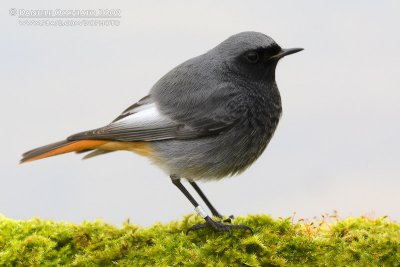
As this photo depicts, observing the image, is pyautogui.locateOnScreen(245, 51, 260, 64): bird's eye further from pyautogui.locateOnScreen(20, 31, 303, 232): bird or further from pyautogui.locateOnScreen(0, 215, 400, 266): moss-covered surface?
pyautogui.locateOnScreen(0, 215, 400, 266): moss-covered surface

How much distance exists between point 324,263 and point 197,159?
1439 millimetres

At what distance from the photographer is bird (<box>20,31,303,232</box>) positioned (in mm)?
4848

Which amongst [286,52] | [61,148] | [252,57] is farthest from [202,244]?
[286,52]

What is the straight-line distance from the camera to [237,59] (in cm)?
500

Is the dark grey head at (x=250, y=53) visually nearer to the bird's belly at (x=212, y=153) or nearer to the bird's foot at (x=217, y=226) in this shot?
the bird's belly at (x=212, y=153)

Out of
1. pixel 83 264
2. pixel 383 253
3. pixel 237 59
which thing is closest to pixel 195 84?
pixel 237 59

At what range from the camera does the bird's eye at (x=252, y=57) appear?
16.4 feet

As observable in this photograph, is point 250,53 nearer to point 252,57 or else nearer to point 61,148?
point 252,57

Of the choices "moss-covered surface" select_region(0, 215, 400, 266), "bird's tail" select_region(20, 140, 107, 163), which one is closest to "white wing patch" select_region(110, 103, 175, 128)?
"bird's tail" select_region(20, 140, 107, 163)

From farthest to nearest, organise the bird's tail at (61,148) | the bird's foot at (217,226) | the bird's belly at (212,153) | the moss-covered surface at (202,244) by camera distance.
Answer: the bird's tail at (61,148), the bird's belly at (212,153), the bird's foot at (217,226), the moss-covered surface at (202,244)

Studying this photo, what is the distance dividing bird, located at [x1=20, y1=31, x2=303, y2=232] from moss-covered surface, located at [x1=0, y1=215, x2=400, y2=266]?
58 centimetres

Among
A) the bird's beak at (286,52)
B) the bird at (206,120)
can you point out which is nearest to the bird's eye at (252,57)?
the bird at (206,120)

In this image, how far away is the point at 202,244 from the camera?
4.36 m

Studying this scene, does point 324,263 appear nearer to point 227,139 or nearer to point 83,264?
point 227,139
